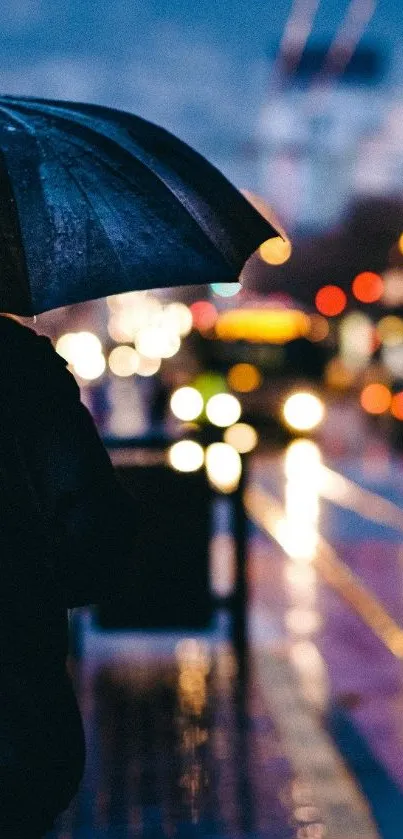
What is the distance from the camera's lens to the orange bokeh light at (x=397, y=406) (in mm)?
24616

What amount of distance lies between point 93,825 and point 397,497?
40.5ft

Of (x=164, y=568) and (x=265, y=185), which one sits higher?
(x=164, y=568)

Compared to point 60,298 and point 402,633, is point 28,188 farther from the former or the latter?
point 402,633

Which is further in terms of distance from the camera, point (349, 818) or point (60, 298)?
point (349, 818)

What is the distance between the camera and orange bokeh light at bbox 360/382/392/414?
29117 mm

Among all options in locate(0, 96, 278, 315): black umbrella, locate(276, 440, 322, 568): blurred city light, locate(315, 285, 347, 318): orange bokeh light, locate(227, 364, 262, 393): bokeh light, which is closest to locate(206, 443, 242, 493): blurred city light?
locate(276, 440, 322, 568): blurred city light

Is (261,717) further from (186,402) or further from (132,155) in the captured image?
(186,402)

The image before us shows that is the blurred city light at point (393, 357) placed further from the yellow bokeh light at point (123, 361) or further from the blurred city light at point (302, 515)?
the yellow bokeh light at point (123, 361)

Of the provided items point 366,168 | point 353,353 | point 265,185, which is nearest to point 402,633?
point 353,353

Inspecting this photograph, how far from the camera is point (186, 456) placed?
298 inches

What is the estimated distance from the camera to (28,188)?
2.99 metres

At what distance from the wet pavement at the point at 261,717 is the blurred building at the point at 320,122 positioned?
111 metres

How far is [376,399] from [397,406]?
6094mm

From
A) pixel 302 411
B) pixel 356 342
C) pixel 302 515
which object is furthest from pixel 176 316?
pixel 302 515
